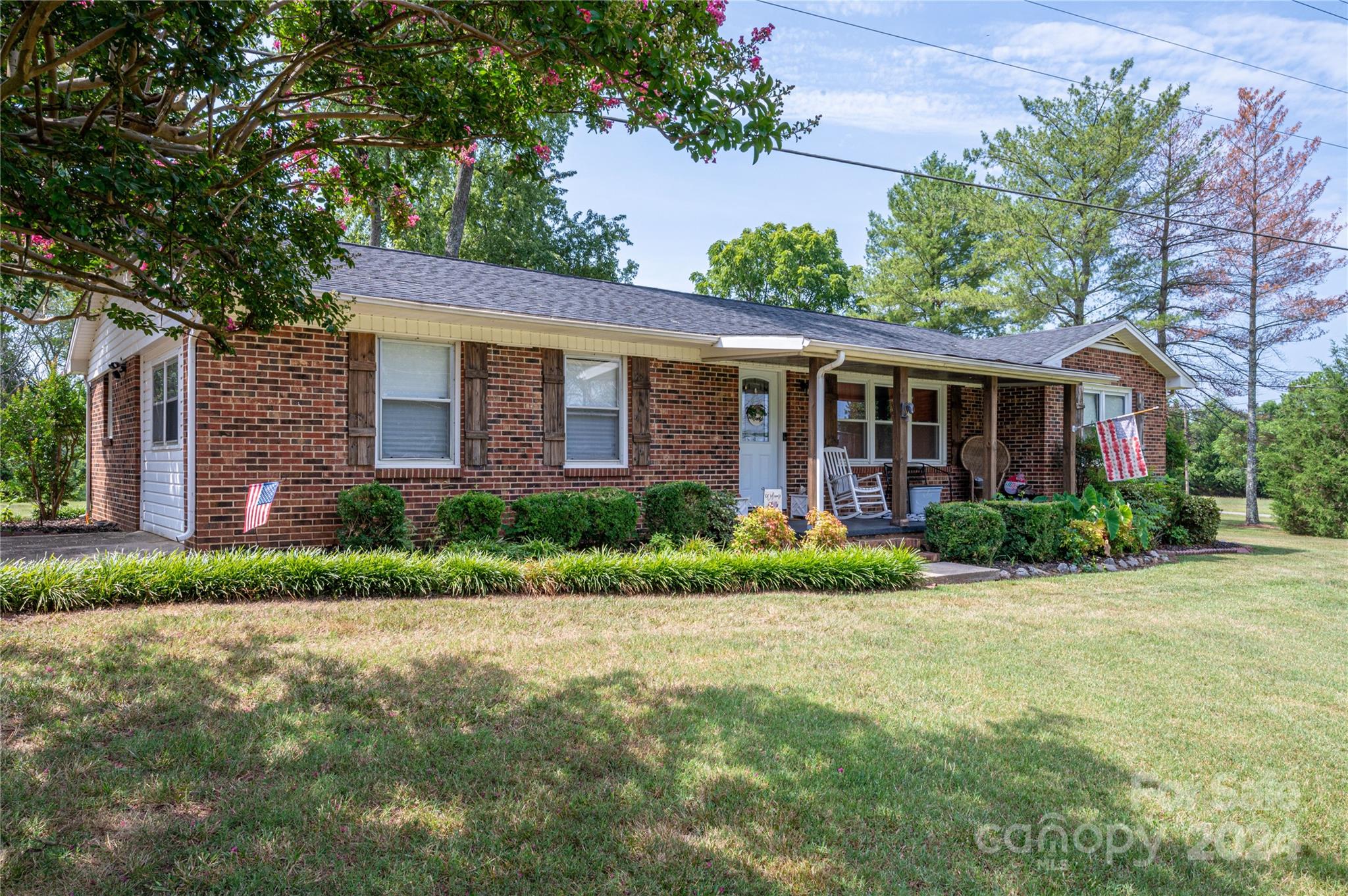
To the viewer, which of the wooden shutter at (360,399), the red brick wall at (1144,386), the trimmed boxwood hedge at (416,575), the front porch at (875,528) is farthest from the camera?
the red brick wall at (1144,386)

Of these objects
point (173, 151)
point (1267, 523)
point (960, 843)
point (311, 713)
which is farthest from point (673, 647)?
point (1267, 523)

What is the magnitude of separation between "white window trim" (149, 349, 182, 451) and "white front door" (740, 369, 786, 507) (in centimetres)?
712

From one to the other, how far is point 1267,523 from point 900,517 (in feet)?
48.8

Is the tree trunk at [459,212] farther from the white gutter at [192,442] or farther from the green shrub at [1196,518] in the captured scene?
the green shrub at [1196,518]

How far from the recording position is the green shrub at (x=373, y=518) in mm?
7859

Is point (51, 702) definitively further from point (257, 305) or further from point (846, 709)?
point (846, 709)

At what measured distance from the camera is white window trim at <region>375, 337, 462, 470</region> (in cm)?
861

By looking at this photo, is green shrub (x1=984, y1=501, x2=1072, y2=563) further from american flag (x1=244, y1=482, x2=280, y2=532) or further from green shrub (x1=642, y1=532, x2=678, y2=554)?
american flag (x1=244, y1=482, x2=280, y2=532)

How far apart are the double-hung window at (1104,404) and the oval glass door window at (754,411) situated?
296 inches

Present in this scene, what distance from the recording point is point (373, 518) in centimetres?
798

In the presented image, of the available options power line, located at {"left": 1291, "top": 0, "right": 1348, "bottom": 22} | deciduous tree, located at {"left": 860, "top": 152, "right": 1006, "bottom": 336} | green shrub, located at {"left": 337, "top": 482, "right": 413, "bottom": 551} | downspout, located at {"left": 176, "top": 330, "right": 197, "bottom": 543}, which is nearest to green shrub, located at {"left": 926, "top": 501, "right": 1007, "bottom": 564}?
green shrub, located at {"left": 337, "top": 482, "right": 413, "bottom": 551}

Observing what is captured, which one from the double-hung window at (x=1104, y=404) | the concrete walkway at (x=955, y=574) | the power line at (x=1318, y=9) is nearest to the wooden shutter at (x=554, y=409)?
the concrete walkway at (x=955, y=574)

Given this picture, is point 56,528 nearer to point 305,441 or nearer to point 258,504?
point 305,441

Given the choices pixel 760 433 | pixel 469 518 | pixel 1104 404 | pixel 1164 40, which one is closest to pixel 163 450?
pixel 469 518
